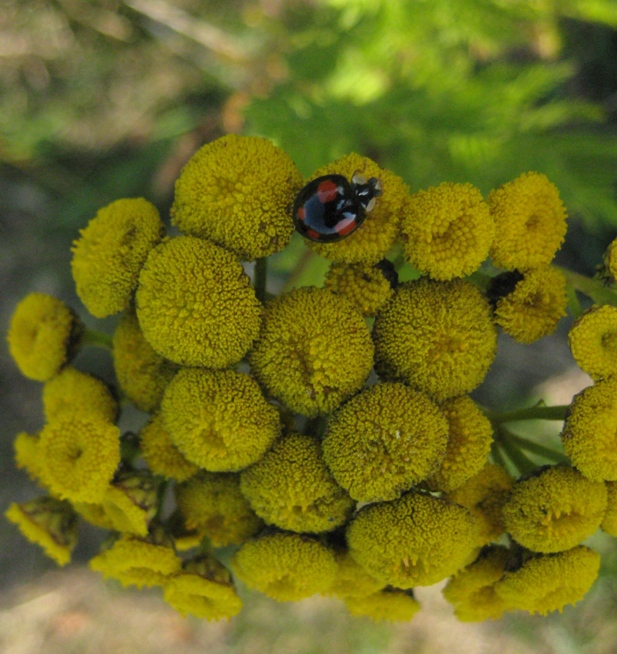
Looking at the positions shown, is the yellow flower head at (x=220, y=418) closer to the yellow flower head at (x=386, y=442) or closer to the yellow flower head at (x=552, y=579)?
the yellow flower head at (x=386, y=442)

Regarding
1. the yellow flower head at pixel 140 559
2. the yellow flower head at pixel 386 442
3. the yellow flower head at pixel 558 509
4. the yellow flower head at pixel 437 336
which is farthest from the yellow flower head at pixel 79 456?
the yellow flower head at pixel 558 509

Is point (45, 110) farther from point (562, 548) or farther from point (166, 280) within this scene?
point (562, 548)

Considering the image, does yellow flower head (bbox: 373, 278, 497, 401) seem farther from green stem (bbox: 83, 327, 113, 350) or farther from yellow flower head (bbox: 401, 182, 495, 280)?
green stem (bbox: 83, 327, 113, 350)

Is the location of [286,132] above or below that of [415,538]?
above

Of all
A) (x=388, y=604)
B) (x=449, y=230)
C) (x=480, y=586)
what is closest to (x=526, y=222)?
(x=449, y=230)

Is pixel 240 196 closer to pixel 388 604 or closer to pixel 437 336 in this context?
pixel 437 336

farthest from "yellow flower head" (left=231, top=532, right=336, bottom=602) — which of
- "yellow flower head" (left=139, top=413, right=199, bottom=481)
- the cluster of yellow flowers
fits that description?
"yellow flower head" (left=139, top=413, right=199, bottom=481)

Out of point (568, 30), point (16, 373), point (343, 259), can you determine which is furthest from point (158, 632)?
point (568, 30)

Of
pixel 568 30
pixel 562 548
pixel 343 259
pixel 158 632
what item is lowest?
pixel 158 632
